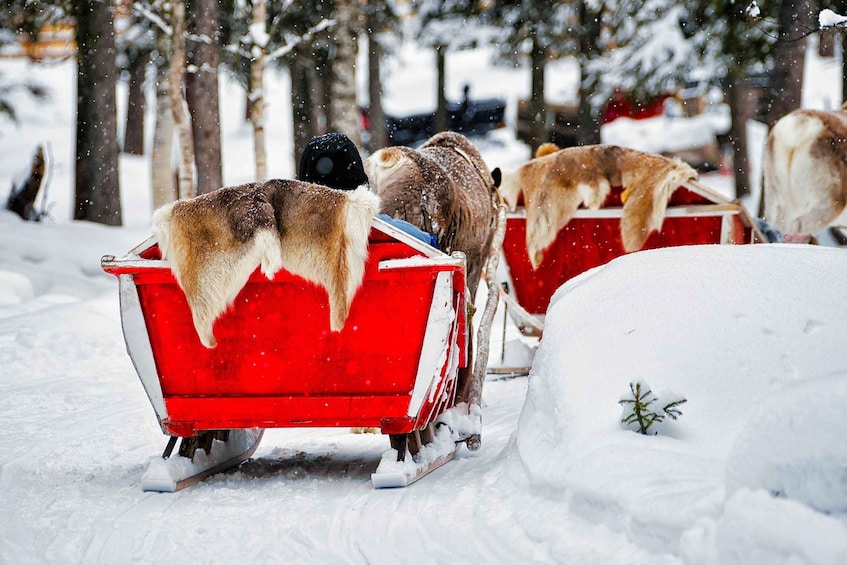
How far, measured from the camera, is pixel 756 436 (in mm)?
3025

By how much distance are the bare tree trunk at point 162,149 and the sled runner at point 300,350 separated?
14.1 m

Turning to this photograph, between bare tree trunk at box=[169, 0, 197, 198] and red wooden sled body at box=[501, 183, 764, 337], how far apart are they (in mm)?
4929

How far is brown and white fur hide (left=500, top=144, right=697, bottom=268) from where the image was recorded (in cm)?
810

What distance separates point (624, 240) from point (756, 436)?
206 inches

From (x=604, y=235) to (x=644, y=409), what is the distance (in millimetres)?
4715

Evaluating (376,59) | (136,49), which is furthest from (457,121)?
(136,49)

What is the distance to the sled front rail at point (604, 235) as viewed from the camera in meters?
8.08

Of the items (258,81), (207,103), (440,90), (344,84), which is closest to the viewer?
(207,103)

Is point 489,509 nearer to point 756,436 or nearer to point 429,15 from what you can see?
point 756,436

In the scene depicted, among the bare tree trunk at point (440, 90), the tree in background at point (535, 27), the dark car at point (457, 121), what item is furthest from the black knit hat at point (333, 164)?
the dark car at point (457, 121)

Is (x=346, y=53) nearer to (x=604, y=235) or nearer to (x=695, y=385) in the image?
(x=604, y=235)

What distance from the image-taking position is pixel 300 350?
459 centimetres

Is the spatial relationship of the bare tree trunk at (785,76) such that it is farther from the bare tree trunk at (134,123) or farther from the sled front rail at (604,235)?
the bare tree trunk at (134,123)

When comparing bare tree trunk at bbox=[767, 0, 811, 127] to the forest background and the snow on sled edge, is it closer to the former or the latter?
the forest background
